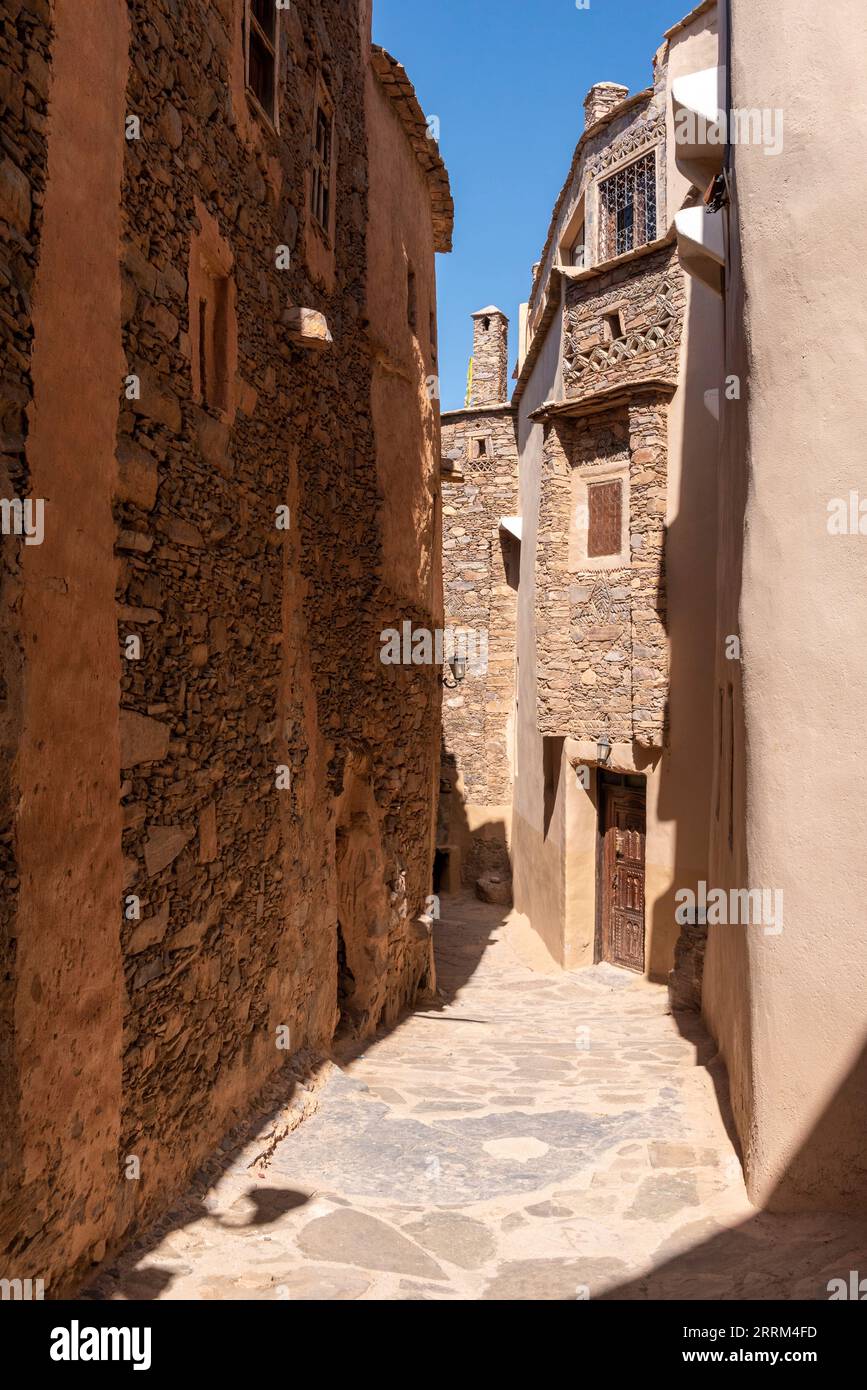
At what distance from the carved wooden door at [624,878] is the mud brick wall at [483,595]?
20.5ft

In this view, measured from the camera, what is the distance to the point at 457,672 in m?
20.5

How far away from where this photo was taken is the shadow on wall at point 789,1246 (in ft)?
13.8

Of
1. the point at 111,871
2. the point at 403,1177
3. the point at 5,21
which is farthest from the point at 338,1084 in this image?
the point at 5,21

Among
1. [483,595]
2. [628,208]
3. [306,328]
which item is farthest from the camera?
[483,595]

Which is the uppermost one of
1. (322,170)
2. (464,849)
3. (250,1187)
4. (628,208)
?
(628,208)

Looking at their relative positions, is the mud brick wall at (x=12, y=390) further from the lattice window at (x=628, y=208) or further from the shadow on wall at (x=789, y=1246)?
the lattice window at (x=628, y=208)

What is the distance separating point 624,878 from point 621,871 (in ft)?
0.33

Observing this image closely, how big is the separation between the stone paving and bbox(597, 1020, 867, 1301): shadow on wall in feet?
0.04

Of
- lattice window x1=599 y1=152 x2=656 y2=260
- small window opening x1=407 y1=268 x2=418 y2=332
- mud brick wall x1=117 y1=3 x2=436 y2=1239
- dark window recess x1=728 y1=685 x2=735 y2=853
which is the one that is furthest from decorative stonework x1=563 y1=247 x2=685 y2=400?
dark window recess x1=728 y1=685 x2=735 y2=853

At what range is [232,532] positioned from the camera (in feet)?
18.8

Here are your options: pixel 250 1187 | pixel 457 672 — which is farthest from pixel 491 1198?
pixel 457 672

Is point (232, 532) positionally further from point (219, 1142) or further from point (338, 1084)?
point (338, 1084)

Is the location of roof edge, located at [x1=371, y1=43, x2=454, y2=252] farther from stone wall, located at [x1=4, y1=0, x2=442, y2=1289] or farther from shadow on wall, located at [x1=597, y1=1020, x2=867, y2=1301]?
shadow on wall, located at [x1=597, y1=1020, x2=867, y2=1301]

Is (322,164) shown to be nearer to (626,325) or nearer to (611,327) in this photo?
(626,325)
